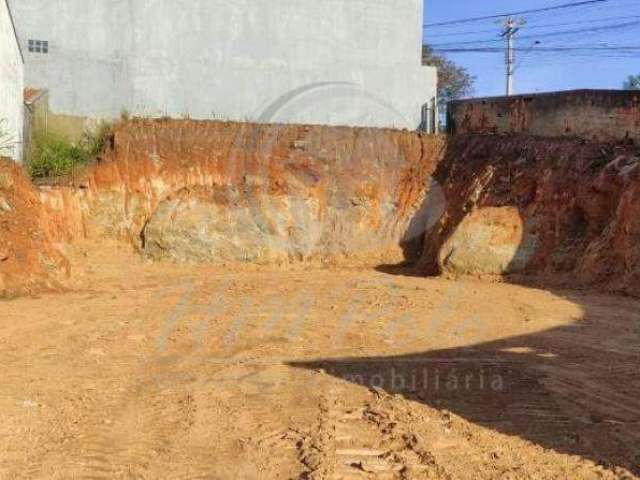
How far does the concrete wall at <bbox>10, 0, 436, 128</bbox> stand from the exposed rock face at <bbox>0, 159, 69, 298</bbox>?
6.95m

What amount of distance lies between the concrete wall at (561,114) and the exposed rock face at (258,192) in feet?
5.77

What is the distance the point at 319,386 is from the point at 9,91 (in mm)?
10676

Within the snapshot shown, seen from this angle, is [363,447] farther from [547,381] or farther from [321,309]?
[321,309]

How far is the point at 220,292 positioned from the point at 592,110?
30.9 ft

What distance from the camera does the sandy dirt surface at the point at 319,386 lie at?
473cm

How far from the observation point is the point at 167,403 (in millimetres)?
5984

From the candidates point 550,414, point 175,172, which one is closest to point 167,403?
point 550,414

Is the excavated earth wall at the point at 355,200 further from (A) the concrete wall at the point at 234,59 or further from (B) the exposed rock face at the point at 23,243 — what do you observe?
(A) the concrete wall at the point at 234,59

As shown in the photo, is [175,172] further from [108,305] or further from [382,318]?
[382,318]

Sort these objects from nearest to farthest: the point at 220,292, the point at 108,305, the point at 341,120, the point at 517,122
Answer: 1. the point at 108,305
2. the point at 220,292
3. the point at 517,122
4. the point at 341,120

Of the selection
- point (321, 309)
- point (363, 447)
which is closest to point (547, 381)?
point (363, 447)

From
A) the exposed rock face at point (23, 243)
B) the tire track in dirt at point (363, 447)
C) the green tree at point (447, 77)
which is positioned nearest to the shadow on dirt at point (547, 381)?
the tire track in dirt at point (363, 447)

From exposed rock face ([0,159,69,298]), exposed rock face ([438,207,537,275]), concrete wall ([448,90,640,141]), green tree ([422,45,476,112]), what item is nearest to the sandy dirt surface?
exposed rock face ([0,159,69,298])

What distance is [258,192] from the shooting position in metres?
16.6
